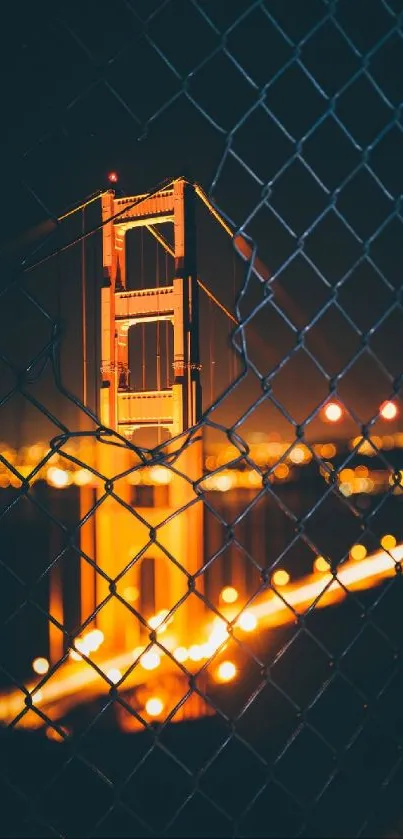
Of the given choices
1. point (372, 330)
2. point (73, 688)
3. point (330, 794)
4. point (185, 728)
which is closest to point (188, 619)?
point (73, 688)

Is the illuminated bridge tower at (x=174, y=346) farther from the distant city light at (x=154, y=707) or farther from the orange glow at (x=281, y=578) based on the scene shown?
the orange glow at (x=281, y=578)

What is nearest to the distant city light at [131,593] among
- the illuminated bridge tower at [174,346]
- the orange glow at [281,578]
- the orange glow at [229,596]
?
the orange glow at [229,596]

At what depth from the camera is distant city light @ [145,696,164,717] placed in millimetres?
12091

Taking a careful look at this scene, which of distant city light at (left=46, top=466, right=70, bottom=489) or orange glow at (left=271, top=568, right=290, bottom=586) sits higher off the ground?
orange glow at (left=271, top=568, right=290, bottom=586)

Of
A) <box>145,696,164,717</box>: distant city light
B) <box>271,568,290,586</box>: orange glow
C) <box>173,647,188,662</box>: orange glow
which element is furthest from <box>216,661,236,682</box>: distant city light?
<box>271,568,290,586</box>: orange glow

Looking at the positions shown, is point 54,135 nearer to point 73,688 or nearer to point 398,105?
point 398,105

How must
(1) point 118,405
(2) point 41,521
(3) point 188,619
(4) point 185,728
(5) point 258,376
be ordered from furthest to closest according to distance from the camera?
1. (2) point 41,521
2. (3) point 188,619
3. (1) point 118,405
4. (4) point 185,728
5. (5) point 258,376

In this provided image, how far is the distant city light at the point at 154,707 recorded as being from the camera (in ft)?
39.7

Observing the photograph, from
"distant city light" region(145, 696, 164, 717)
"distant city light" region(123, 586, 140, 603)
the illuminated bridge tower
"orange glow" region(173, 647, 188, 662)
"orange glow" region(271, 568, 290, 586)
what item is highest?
"orange glow" region(271, 568, 290, 586)

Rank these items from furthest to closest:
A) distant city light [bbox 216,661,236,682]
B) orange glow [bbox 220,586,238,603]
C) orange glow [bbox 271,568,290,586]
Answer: orange glow [bbox 271,568,290,586], orange glow [bbox 220,586,238,603], distant city light [bbox 216,661,236,682]

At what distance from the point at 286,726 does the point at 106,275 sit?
846 cm

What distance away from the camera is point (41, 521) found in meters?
48.9

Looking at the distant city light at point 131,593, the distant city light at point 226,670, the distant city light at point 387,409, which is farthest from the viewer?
the distant city light at point 131,593

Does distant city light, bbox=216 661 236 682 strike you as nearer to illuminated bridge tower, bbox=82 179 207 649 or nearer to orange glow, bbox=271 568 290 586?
illuminated bridge tower, bbox=82 179 207 649
